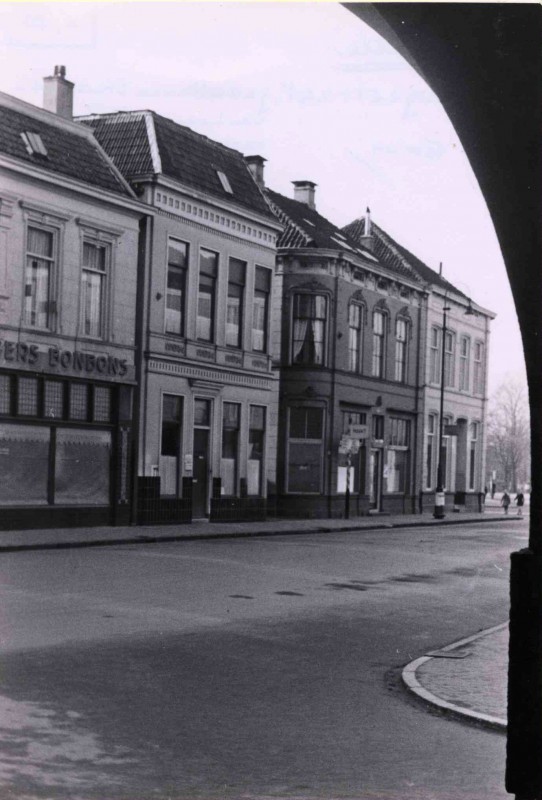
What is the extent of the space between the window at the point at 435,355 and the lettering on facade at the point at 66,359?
21389 mm

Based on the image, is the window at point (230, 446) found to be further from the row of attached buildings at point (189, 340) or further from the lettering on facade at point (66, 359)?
the lettering on facade at point (66, 359)

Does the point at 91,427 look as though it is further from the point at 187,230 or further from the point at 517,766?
the point at 517,766

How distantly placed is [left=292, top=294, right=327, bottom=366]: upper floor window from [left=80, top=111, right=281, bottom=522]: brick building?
2.95 metres

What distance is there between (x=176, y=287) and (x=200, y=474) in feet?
17.4

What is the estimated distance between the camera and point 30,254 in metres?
24.4

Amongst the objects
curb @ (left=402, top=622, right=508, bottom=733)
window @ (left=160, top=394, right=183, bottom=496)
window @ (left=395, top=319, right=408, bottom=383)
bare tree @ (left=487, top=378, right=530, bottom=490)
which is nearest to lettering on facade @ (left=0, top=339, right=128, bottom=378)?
window @ (left=160, top=394, right=183, bottom=496)

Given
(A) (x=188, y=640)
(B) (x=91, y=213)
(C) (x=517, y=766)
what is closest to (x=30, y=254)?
(B) (x=91, y=213)

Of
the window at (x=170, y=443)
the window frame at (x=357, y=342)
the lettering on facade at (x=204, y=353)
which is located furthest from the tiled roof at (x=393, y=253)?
the window at (x=170, y=443)

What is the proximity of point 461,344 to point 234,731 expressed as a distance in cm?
4365

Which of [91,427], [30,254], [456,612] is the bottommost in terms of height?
[456,612]

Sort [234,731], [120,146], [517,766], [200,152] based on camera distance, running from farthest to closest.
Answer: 1. [200,152]
2. [120,146]
3. [234,731]
4. [517,766]

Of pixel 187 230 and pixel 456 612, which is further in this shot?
pixel 187 230

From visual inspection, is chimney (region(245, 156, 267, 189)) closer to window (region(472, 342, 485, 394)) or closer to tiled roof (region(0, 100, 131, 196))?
tiled roof (region(0, 100, 131, 196))

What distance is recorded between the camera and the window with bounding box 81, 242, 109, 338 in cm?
2627
